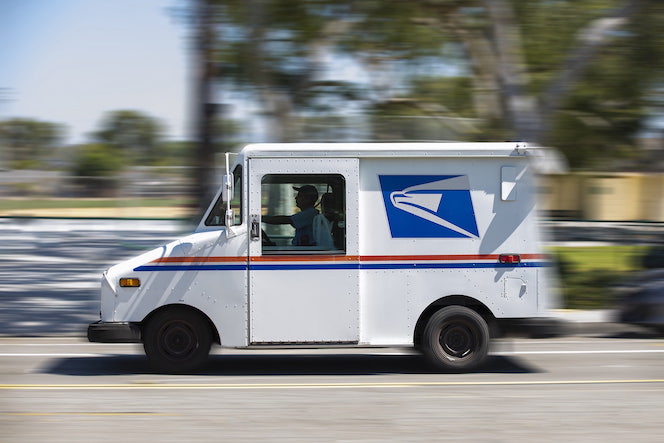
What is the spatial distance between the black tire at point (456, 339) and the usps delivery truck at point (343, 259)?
16mm

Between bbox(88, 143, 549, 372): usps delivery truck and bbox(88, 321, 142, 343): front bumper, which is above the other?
bbox(88, 143, 549, 372): usps delivery truck

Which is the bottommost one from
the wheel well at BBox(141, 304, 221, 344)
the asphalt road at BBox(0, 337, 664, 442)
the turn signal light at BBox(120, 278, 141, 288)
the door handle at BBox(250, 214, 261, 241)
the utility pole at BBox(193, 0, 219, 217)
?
the asphalt road at BBox(0, 337, 664, 442)

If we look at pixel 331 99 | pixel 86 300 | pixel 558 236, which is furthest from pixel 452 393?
pixel 558 236

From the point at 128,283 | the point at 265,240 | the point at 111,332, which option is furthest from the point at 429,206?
the point at 111,332

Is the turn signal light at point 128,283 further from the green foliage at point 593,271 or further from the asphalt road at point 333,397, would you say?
the green foliage at point 593,271

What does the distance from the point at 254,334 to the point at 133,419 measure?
6.60 ft

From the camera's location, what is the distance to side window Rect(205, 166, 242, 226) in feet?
28.2

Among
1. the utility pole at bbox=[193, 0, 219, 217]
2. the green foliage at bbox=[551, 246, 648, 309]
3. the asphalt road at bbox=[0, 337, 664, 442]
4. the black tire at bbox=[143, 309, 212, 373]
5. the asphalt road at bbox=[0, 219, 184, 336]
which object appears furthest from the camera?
the green foliage at bbox=[551, 246, 648, 309]

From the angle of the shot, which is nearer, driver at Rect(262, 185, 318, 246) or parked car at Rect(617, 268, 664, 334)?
driver at Rect(262, 185, 318, 246)

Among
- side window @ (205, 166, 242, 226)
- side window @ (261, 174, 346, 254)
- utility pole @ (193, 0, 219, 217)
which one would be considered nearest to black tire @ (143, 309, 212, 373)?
side window @ (205, 166, 242, 226)

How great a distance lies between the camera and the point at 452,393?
306 inches

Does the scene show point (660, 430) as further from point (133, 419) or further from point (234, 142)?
point (234, 142)

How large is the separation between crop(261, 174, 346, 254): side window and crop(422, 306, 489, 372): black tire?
4.10 feet

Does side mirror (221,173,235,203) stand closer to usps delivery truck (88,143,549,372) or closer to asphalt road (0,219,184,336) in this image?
usps delivery truck (88,143,549,372)
